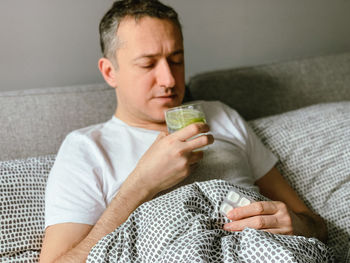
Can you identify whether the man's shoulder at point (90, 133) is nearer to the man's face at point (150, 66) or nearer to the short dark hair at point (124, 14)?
the man's face at point (150, 66)

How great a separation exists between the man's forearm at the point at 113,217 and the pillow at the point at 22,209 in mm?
153

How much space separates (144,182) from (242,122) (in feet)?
1.92

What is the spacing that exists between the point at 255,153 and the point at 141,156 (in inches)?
19.4

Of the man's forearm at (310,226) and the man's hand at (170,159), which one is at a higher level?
the man's hand at (170,159)

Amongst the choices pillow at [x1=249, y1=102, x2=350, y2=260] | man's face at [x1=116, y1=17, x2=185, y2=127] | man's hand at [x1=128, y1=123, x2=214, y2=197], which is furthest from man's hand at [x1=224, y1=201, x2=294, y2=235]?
man's face at [x1=116, y1=17, x2=185, y2=127]

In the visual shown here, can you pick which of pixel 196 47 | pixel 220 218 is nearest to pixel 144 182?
pixel 220 218

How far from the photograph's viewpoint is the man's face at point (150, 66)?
1285 millimetres

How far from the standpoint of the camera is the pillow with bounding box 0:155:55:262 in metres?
1.06

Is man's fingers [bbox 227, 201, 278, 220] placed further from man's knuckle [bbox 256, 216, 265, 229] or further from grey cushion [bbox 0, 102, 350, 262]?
grey cushion [bbox 0, 102, 350, 262]

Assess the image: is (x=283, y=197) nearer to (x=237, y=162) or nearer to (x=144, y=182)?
(x=237, y=162)

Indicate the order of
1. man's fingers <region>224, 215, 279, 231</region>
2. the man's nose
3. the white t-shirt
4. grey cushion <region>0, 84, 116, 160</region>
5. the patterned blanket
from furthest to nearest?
1. grey cushion <region>0, 84, 116, 160</region>
2. the man's nose
3. the white t-shirt
4. man's fingers <region>224, 215, 279, 231</region>
5. the patterned blanket

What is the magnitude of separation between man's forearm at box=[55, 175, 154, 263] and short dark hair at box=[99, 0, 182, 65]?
22.2 inches

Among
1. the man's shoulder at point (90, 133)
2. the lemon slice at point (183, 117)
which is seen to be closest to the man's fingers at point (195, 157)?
the lemon slice at point (183, 117)

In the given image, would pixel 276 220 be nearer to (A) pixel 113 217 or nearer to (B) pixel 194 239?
(B) pixel 194 239
